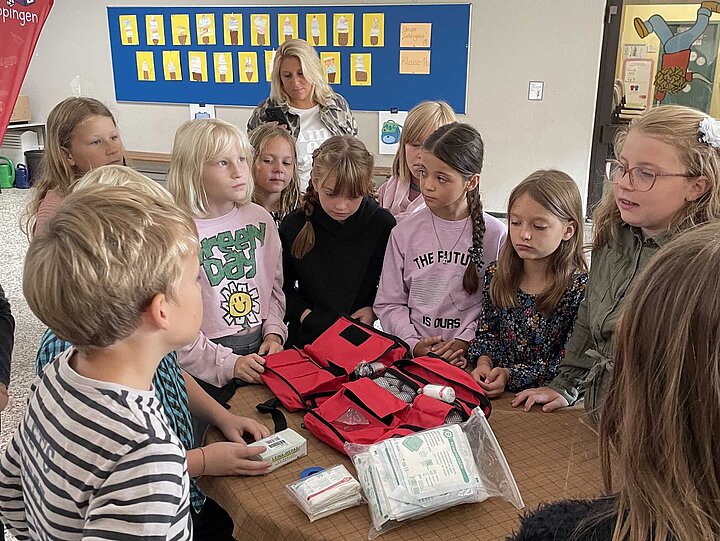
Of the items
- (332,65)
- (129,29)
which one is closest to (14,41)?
(332,65)

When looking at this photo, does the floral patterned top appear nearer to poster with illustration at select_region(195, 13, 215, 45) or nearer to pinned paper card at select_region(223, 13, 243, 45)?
pinned paper card at select_region(223, 13, 243, 45)

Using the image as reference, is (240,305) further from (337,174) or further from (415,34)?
(415,34)

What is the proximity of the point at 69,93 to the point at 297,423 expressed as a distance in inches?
276

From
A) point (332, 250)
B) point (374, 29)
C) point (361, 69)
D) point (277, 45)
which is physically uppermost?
point (374, 29)

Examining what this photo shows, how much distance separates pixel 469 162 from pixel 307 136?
1.56 meters

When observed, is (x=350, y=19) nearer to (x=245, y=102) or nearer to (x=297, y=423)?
(x=245, y=102)

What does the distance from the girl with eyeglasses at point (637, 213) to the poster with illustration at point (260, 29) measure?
5.08 meters

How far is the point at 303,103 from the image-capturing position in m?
3.57

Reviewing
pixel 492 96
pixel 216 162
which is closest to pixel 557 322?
pixel 216 162

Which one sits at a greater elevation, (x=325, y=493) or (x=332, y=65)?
(x=332, y=65)

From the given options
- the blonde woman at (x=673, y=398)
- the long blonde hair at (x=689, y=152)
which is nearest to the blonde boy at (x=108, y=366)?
the blonde woman at (x=673, y=398)

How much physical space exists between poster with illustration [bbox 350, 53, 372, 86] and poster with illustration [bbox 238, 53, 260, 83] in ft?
3.27

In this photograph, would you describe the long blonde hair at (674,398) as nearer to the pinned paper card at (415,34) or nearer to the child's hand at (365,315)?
the child's hand at (365,315)

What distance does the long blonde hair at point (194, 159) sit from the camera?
2035 millimetres
